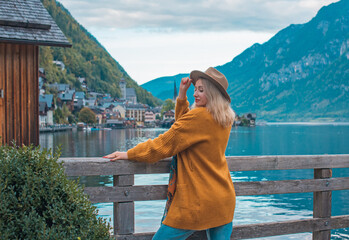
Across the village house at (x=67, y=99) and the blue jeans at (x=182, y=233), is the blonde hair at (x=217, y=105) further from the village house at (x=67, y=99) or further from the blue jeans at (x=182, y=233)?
the village house at (x=67, y=99)

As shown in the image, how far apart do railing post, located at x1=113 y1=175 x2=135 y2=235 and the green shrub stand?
1180 mm

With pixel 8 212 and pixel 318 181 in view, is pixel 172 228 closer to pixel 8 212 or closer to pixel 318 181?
pixel 8 212

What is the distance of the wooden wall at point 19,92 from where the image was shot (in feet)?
37.8

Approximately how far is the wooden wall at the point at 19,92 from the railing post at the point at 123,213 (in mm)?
8300

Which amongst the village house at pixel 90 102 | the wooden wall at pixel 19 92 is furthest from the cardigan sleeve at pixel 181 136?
the village house at pixel 90 102

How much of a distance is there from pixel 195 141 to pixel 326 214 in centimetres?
236

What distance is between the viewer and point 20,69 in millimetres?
11672

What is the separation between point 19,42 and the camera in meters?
11.2

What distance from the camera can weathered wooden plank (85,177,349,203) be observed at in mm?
3891

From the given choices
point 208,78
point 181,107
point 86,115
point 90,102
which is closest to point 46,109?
point 86,115

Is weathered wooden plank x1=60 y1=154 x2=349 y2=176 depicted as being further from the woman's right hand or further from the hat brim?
the hat brim

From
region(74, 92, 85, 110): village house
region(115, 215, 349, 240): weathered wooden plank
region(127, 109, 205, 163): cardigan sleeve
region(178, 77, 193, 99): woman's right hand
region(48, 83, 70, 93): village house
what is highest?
region(48, 83, 70, 93): village house

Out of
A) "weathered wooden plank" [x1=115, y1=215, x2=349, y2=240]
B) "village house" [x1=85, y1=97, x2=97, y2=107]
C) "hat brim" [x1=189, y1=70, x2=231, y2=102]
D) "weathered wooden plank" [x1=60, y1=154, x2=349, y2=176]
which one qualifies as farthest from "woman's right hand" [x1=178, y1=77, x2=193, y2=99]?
"village house" [x1=85, y1=97, x2=97, y2=107]

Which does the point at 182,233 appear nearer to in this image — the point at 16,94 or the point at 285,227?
the point at 285,227
